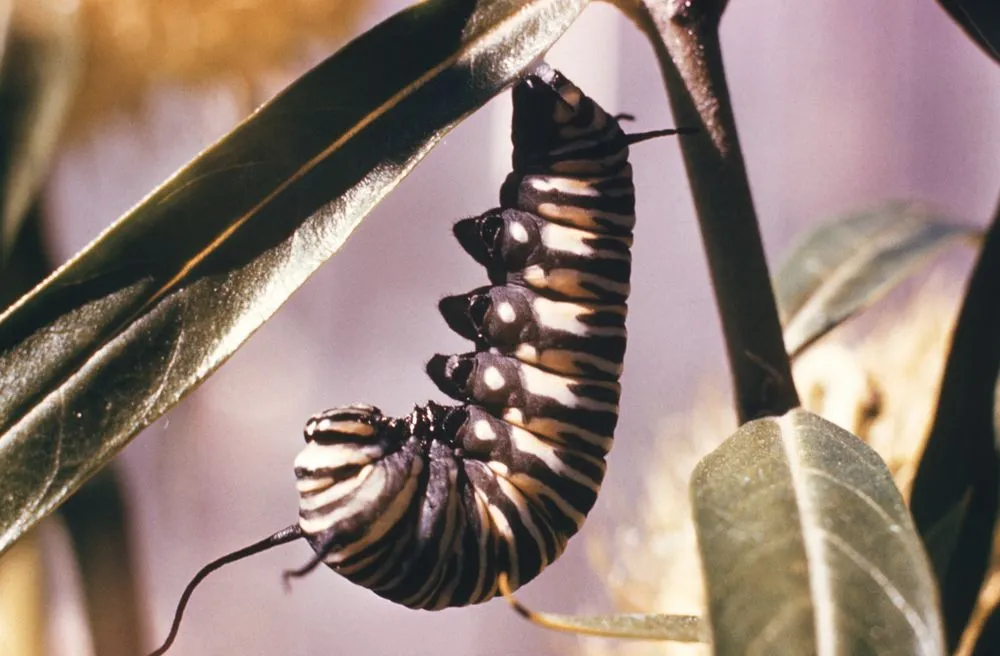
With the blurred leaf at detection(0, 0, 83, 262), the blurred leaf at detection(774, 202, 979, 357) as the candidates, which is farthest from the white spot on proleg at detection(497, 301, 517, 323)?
the blurred leaf at detection(0, 0, 83, 262)

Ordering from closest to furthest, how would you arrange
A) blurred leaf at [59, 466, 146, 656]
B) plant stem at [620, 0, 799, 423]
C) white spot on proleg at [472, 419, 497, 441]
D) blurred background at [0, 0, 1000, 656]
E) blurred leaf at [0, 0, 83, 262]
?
plant stem at [620, 0, 799, 423] → white spot on proleg at [472, 419, 497, 441] → blurred leaf at [0, 0, 83, 262] → blurred leaf at [59, 466, 146, 656] → blurred background at [0, 0, 1000, 656]

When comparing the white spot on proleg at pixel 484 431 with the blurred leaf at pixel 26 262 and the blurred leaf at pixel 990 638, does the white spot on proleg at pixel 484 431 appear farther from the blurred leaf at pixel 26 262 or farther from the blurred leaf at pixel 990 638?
the blurred leaf at pixel 26 262

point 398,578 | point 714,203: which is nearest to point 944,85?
point 714,203

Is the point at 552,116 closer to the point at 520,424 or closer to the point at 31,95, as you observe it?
the point at 520,424

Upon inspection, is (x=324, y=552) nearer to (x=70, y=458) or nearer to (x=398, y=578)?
(x=398, y=578)

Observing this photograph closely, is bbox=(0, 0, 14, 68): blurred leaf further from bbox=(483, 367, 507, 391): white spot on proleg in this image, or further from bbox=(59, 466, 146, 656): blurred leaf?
bbox=(483, 367, 507, 391): white spot on proleg
